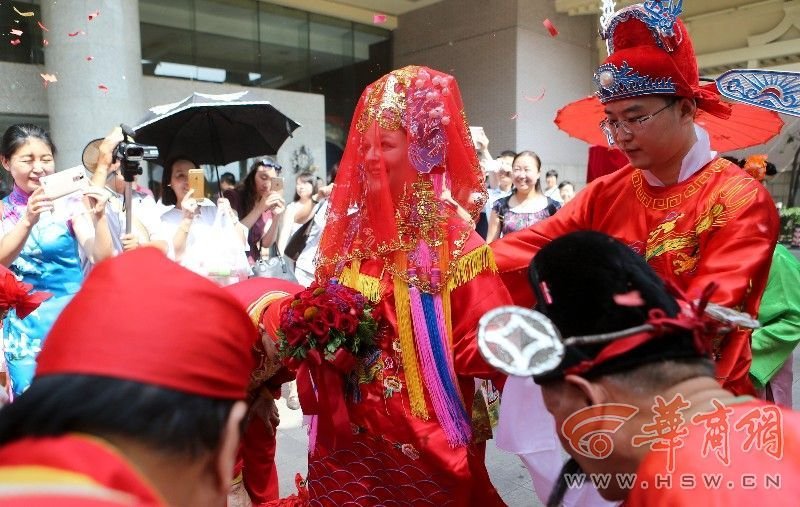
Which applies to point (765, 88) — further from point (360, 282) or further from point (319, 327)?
point (319, 327)

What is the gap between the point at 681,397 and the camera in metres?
1.04

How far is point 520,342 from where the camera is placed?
110 centimetres

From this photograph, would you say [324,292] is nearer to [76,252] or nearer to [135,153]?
[135,153]

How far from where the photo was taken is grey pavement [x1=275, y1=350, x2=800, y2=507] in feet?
11.0

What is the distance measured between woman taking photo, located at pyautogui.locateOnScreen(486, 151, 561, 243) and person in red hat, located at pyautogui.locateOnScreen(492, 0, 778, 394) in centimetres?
348

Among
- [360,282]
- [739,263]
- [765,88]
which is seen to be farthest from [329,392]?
[765,88]

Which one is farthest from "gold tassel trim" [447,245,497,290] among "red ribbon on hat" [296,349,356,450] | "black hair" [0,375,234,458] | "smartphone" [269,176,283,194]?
"smartphone" [269,176,283,194]

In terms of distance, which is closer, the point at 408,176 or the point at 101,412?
the point at 101,412

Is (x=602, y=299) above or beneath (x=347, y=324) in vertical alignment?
above

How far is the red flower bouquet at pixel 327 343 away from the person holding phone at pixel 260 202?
10.3 feet

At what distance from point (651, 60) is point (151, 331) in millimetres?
1570

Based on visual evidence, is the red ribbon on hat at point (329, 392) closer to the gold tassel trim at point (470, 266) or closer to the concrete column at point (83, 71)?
the gold tassel trim at point (470, 266)

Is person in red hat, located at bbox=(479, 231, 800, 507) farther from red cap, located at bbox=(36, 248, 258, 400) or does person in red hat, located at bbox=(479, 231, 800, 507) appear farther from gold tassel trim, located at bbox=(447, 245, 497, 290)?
gold tassel trim, located at bbox=(447, 245, 497, 290)

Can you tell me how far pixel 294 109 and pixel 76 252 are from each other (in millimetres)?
8044
